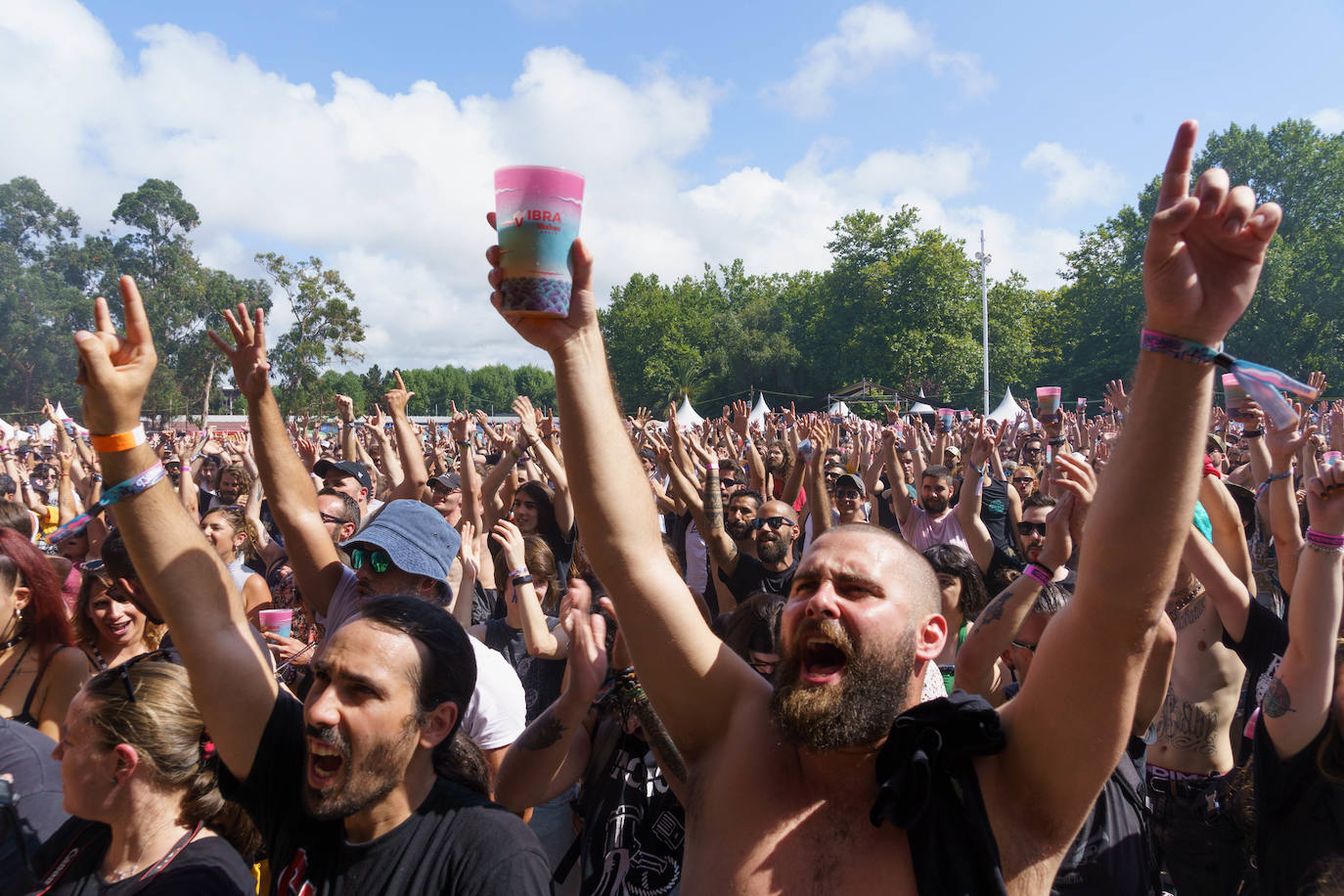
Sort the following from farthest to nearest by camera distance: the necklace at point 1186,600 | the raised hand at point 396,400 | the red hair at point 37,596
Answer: the raised hand at point 396,400, the necklace at point 1186,600, the red hair at point 37,596

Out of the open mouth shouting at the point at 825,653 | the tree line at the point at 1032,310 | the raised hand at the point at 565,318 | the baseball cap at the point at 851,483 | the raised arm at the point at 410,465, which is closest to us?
the raised hand at the point at 565,318

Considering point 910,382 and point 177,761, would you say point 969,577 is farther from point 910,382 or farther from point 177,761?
point 910,382

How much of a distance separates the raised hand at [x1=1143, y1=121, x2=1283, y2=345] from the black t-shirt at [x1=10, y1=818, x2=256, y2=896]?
7.96 ft

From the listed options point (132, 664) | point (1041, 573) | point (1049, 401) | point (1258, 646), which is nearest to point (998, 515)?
point (1049, 401)

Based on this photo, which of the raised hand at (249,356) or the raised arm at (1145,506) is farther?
the raised hand at (249,356)

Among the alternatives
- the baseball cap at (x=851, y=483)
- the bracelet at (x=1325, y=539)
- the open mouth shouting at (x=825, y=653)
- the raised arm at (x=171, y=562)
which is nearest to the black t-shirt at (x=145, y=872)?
the raised arm at (x=171, y=562)

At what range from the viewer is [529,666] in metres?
4.19

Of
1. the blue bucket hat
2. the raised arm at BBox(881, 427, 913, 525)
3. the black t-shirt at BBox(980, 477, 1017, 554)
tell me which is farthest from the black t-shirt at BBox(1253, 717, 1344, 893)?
the raised arm at BBox(881, 427, 913, 525)

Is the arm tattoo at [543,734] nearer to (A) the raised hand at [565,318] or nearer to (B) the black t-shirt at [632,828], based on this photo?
(B) the black t-shirt at [632,828]

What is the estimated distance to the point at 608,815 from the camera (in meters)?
2.87

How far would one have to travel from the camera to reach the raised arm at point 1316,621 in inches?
103

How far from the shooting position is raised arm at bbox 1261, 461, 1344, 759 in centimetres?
261

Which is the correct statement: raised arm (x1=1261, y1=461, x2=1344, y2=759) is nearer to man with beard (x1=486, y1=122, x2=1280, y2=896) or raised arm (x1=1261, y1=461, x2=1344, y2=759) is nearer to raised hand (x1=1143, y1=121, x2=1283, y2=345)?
man with beard (x1=486, y1=122, x2=1280, y2=896)

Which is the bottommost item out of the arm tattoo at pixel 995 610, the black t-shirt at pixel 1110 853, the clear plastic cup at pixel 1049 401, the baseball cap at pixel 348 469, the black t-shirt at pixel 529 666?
the black t-shirt at pixel 1110 853
